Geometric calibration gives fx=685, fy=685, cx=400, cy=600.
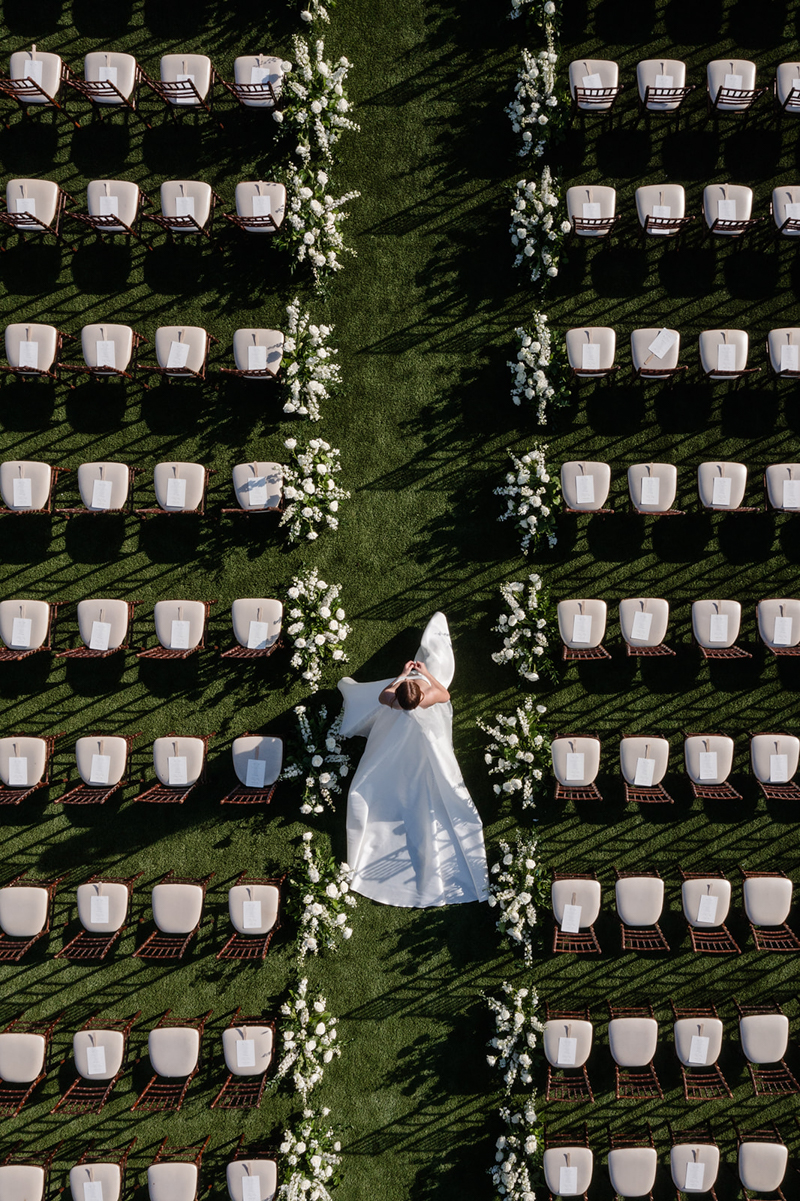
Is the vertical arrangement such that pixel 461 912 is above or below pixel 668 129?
below

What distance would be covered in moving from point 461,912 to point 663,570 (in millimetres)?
3565

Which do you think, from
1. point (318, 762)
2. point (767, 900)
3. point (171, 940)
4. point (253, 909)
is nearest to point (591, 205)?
point (318, 762)

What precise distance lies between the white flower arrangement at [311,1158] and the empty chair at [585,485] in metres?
5.65

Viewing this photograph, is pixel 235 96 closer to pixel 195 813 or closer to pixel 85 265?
pixel 85 265

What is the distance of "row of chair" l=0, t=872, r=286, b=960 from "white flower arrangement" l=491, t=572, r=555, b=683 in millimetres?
2823

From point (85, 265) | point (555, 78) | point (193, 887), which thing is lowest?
point (193, 887)

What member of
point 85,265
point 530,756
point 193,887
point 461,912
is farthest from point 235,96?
point 461,912

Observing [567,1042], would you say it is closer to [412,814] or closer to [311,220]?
[412,814]

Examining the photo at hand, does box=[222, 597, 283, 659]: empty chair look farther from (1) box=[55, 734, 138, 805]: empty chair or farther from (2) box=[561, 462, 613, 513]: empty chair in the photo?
(2) box=[561, 462, 613, 513]: empty chair

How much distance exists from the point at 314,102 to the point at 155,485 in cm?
352

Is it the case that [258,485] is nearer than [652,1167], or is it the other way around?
[652,1167]

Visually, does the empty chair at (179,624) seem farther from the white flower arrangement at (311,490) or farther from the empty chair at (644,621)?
the empty chair at (644,621)

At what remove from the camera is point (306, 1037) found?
587 cm

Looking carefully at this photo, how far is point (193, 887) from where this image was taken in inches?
228
